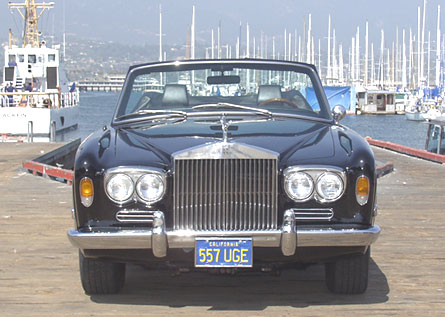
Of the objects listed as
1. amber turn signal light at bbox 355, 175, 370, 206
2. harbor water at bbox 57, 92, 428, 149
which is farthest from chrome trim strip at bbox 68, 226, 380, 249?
harbor water at bbox 57, 92, 428, 149

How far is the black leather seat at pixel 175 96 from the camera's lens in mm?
6988

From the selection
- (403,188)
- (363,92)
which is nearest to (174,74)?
(403,188)

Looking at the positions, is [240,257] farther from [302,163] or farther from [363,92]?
[363,92]

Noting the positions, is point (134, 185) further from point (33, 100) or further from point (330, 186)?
point (33, 100)

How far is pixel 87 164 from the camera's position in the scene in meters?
5.50

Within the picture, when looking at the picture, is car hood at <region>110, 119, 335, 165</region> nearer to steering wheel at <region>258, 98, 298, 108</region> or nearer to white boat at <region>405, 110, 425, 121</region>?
steering wheel at <region>258, 98, 298, 108</region>

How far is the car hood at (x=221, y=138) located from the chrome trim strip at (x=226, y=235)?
484 millimetres

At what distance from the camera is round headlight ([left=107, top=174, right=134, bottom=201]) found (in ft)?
17.7

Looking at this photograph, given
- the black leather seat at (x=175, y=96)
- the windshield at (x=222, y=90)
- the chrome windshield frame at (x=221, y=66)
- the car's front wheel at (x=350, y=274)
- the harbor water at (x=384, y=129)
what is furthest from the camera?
the harbor water at (x=384, y=129)

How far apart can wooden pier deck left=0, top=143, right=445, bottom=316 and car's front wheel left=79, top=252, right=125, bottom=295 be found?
0.22ft

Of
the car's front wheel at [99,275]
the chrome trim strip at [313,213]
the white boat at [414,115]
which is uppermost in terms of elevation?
the chrome trim strip at [313,213]

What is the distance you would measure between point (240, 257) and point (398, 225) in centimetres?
427

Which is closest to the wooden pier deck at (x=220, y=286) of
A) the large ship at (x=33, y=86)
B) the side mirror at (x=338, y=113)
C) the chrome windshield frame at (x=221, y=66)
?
the side mirror at (x=338, y=113)

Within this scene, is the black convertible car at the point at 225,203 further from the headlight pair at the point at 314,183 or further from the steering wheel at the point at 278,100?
the steering wheel at the point at 278,100
